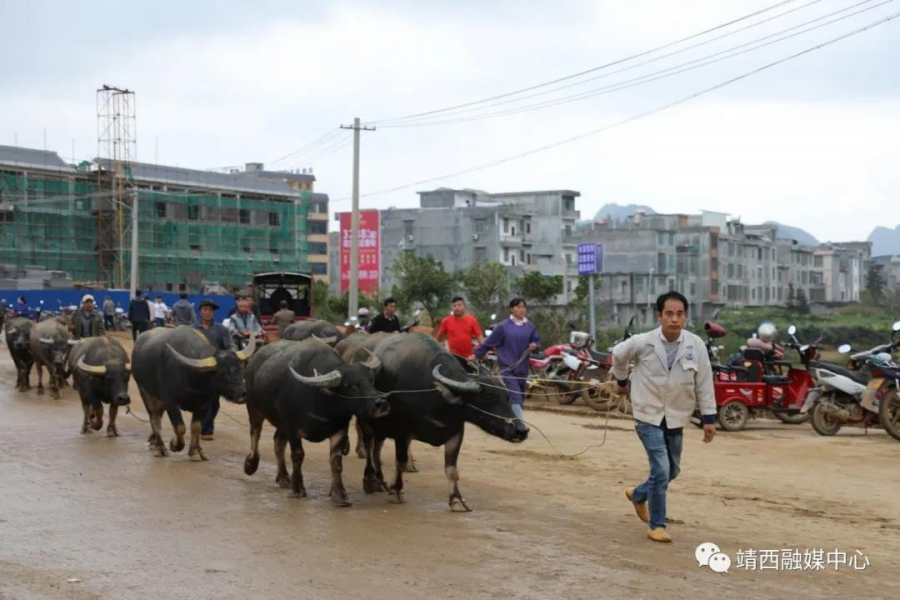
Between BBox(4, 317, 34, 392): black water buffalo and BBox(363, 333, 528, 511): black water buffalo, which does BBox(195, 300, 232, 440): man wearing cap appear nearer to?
BBox(363, 333, 528, 511): black water buffalo

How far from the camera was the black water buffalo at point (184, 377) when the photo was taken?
13961 millimetres

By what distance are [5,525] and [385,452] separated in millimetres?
5846

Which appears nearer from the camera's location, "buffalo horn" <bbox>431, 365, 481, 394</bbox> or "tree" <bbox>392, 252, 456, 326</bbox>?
"buffalo horn" <bbox>431, 365, 481, 394</bbox>

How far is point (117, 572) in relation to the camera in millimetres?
8250

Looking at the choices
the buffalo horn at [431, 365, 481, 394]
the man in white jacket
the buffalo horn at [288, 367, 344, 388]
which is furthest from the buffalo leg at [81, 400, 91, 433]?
the man in white jacket

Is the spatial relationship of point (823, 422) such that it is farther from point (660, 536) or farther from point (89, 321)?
point (89, 321)

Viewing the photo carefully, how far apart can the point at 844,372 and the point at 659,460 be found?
8.77 m

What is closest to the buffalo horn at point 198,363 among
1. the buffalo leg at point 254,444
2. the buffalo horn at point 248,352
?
the buffalo horn at point 248,352

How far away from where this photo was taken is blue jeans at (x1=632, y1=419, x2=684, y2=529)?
8766 millimetres

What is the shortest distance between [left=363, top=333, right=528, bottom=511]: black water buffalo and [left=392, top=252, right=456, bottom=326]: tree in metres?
36.2

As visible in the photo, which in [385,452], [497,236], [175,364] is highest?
[497,236]

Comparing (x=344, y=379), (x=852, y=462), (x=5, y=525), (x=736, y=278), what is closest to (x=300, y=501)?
(x=344, y=379)

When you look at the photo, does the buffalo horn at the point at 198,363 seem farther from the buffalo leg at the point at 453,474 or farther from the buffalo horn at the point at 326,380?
the buffalo leg at the point at 453,474

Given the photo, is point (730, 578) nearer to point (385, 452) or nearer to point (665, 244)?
point (385, 452)
